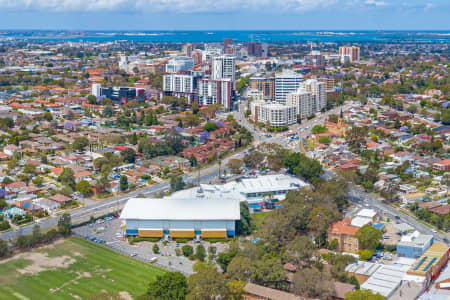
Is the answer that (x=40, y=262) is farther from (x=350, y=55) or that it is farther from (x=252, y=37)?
(x=252, y=37)

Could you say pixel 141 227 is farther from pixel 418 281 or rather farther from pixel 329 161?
pixel 329 161

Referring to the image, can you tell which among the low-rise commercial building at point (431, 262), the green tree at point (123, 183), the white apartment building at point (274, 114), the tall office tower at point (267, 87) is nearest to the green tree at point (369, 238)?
the low-rise commercial building at point (431, 262)

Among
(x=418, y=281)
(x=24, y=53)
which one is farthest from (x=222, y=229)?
(x=24, y=53)

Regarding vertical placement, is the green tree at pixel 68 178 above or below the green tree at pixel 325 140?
below

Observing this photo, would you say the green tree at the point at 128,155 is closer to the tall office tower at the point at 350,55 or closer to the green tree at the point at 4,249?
the green tree at the point at 4,249

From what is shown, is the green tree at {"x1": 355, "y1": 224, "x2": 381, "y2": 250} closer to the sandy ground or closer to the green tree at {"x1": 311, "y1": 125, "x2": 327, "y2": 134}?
the sandy ground
